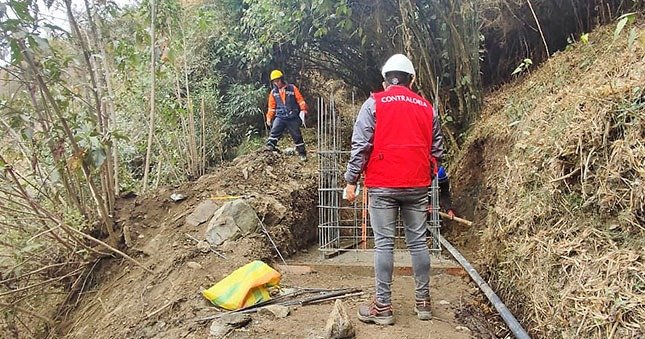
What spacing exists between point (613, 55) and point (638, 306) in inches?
117

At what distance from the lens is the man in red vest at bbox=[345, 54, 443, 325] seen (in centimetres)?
329

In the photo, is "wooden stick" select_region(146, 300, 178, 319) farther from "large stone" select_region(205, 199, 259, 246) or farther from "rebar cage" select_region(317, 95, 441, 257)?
"rebar cage" select_region(317, 95, 441, 257)

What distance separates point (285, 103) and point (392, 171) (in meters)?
4.66

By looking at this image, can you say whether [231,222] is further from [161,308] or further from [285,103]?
[285,103]

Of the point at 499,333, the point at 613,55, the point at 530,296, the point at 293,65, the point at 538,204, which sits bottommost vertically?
the point at 499,333

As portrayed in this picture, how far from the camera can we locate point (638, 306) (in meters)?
2.19

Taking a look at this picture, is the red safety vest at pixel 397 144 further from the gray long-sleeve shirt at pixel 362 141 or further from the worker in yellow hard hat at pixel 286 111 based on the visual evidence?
the worker in yellow hard hat at pixel 286 111

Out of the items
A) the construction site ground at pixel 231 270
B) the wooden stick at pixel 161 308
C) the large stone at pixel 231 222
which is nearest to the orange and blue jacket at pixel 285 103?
the construction site ground at pixel 231 270

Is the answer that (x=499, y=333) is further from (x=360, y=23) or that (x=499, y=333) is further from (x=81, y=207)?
(x=360, y=23)

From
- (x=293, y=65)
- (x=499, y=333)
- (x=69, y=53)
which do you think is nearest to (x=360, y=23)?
(x=293, y=65)

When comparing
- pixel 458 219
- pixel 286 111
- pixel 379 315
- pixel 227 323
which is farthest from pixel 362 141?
pixel 286 111

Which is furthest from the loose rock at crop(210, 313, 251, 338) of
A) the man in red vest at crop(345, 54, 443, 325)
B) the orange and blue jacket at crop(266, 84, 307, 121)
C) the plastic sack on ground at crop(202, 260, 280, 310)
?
the orange and blue jacket at crop(266, 84, 307, 121)

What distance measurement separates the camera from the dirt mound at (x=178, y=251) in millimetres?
3797

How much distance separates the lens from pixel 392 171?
3.28 m
